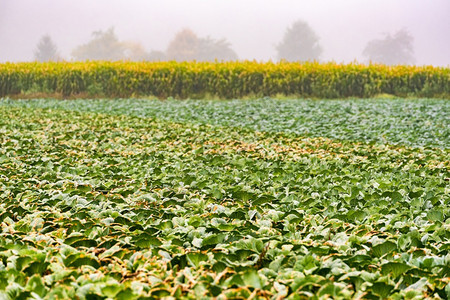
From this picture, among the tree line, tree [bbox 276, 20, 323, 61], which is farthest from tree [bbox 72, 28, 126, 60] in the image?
tree [bbox 276, 20, 323, 61]

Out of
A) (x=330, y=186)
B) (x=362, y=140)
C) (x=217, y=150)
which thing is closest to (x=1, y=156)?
(x=217, y=150)

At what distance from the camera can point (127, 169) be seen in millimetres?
6004

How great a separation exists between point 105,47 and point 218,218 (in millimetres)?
77059

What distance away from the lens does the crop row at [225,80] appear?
19.6 metres

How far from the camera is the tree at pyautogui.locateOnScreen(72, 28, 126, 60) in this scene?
250 ft

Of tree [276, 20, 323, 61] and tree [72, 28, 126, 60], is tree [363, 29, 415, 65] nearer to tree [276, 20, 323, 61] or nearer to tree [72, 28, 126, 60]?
tree [276, 20, 323, 61]

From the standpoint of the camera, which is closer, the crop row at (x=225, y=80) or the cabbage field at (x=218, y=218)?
the cabbage field at (x=218, y=218)

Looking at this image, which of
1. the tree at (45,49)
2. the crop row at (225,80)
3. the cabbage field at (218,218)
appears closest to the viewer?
the cabbage field at (218,218)

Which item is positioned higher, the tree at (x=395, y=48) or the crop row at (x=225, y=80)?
the tree at (x=395, y=48)

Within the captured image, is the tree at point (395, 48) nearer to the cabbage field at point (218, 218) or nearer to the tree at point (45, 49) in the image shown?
the tree at point (45, 49)

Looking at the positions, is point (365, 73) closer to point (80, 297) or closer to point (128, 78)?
point (128, 78)

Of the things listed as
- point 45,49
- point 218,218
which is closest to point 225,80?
point 218,218

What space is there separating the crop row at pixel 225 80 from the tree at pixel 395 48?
216ft

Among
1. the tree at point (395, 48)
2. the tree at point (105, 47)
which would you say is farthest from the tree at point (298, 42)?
the tree at point (105, 47)
